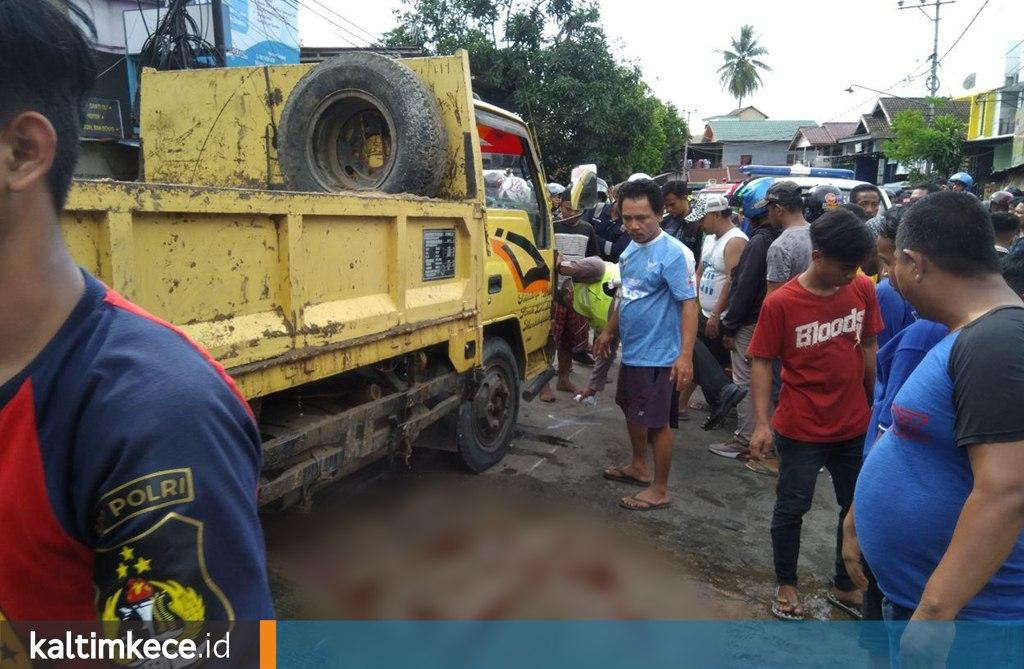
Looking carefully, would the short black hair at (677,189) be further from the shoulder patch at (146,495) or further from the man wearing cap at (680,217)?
the shoulder patch at (146,495)

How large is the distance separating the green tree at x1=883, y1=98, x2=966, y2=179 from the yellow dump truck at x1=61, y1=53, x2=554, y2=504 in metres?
24.3

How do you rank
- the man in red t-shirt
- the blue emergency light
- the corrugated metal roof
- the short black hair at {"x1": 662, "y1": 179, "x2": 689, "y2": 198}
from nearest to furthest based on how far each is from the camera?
the man in red t-shirt → the short black hair at {"x1": 662, "y1": 179, "x2": 689, "y2": 198} → the blue emergency light → the corrugated metal roof

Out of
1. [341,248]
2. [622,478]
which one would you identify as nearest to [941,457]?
[341,248]

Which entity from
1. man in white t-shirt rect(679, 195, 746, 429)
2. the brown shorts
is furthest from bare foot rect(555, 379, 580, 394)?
the brown shorts

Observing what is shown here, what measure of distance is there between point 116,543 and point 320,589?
2.69 metres

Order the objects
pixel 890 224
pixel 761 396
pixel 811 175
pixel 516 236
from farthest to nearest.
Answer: pixel 811 175 → pixel 516 236 → pixel 890 224 → pixel 761 396

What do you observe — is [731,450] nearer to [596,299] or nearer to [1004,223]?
[596,299]

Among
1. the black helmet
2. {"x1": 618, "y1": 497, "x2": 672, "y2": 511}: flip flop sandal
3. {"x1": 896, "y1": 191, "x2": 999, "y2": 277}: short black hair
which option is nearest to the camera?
{"x1": 896, "y1": 191, "x2": 999, "y2": 277}: short black hair

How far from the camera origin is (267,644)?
2.84 ft

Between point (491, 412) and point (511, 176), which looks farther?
point (511, 176)

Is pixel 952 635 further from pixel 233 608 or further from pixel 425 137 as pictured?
pixel 425 137

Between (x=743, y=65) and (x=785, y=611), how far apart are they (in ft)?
219

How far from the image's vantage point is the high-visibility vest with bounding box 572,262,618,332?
5.36m

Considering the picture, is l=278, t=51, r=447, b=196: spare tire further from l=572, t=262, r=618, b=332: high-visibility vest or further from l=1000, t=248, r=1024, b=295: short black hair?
l=1000, t=248, r=1024, b=295: short black hair
